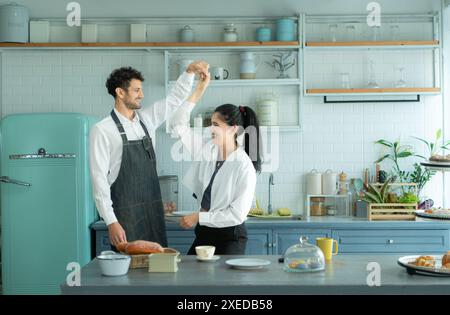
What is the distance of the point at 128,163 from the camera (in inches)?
187

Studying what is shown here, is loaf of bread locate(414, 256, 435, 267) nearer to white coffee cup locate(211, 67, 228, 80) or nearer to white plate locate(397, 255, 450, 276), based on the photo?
white plate locate(397, 255, 450, 276)

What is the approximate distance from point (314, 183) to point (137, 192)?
2.50 meters

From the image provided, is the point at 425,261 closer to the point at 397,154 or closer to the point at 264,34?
the point at 397,154

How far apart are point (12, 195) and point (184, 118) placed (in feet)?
7.00

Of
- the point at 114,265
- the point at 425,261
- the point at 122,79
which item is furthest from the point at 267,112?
the point at 114,265

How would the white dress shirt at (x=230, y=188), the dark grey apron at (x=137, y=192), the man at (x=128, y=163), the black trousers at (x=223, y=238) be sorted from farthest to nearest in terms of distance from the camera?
the dark grey apron at (x=137, y=192) < the man at (x=128, y=163) < the black trousers at (x=223, y=238) < the white dress shirt at (x=230, y=188)

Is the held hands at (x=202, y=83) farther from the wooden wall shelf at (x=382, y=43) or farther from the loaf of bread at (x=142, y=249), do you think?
the wooden wall shelf at (x=382, y=43)

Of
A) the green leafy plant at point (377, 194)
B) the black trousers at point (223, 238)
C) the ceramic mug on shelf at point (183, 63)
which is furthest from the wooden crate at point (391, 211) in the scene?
the black trousers at point (223, 238)

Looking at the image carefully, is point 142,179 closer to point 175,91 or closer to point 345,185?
point 175,91

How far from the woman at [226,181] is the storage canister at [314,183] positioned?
2134 millimetres

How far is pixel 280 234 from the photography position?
622cm

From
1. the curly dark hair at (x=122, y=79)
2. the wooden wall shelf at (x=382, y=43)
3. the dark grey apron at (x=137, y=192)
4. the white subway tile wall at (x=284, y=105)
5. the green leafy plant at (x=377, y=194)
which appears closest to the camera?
the dark grey apron at (x=137, y=192)

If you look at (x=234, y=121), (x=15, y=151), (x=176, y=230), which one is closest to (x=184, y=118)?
(x=234, y=121)

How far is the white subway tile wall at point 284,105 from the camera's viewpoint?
6.89m
